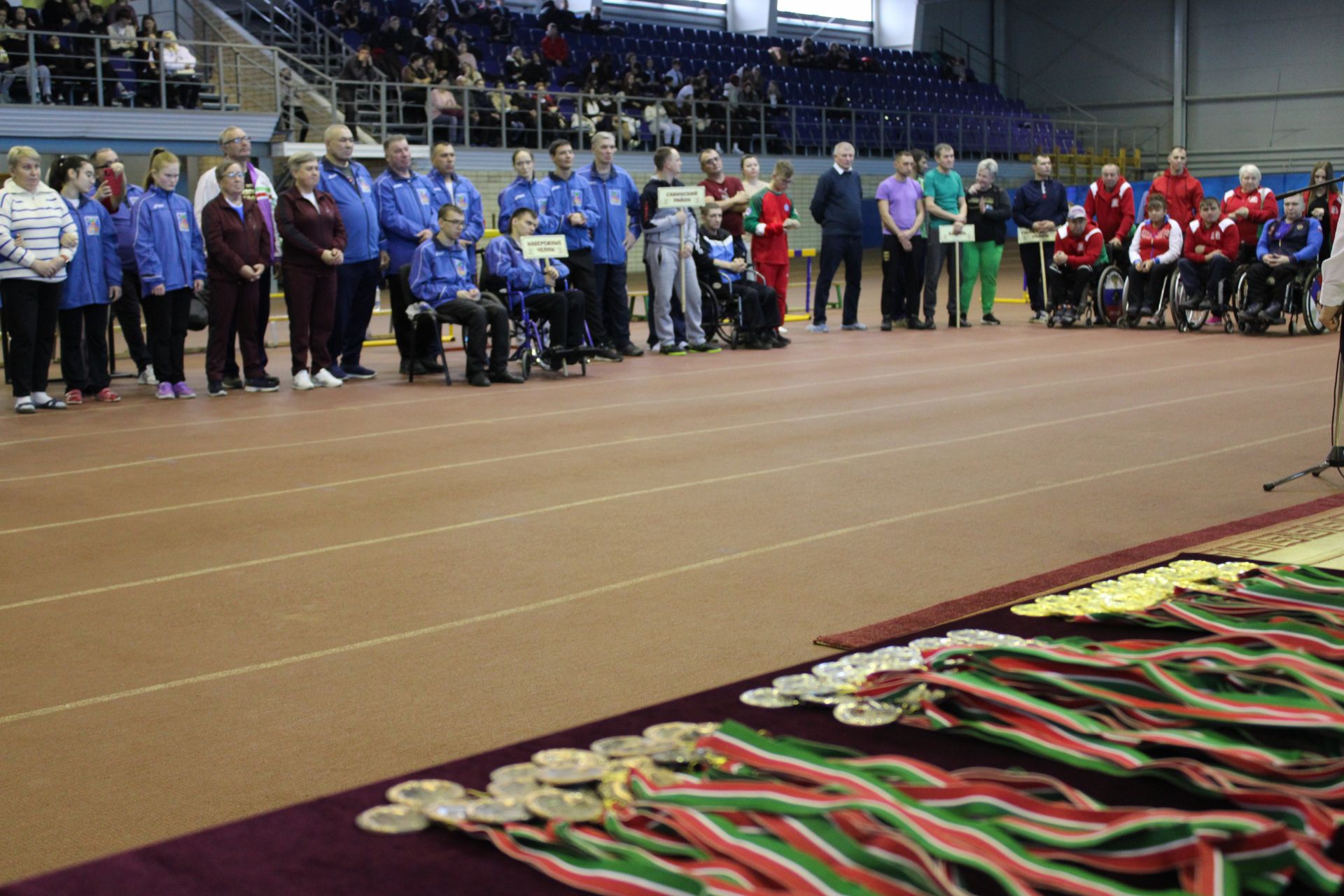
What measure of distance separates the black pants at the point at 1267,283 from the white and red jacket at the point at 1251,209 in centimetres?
40

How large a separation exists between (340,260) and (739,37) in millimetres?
20636

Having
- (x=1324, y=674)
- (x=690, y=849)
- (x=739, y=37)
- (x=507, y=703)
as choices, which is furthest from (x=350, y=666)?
(x=739, y=37)

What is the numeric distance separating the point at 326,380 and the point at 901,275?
6.54 meters

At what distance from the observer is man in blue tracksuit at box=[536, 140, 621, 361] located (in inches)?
437

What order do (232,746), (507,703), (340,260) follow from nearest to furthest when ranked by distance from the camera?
(232,746) < (507,703) < (340,260)

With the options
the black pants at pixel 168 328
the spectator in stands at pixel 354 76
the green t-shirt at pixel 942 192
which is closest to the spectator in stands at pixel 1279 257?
the green t-shirt at pixel 942 192

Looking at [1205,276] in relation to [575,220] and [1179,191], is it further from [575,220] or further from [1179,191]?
[575,220]

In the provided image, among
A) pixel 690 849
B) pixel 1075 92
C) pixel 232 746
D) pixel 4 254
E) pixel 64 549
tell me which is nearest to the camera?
pixel 690 849

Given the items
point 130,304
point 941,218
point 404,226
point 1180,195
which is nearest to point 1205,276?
point 1180,195

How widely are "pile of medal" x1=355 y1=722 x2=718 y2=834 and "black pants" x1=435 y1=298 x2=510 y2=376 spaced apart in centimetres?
748

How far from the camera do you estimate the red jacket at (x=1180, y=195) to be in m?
13.4

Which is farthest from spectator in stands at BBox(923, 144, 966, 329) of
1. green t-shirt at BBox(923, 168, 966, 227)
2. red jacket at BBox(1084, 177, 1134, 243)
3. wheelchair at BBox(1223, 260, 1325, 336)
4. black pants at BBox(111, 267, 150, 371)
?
black pants at BBox(111, 267, 150, 371)

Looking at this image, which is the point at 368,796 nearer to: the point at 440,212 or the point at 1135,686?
the point at 1135,686

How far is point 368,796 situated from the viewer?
2.42 metres
